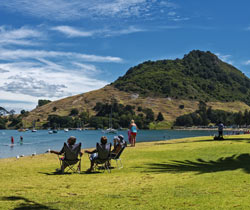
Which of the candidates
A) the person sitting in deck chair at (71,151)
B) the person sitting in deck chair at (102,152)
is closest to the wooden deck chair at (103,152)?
the person sitting in deck chair at (102,152)

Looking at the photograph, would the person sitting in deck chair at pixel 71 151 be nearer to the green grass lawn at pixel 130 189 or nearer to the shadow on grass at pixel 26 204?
the green grass lawn at pixel 130 189

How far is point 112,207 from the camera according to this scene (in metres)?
6.86

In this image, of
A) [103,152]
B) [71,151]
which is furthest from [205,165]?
[71,151]

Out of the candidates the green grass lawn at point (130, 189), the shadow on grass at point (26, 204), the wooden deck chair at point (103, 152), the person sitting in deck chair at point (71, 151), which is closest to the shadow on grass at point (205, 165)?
the green grass lawn at point (130, 189)

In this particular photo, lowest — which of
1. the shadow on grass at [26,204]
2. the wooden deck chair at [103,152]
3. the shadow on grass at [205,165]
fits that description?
the shadow on grass at [205,165]

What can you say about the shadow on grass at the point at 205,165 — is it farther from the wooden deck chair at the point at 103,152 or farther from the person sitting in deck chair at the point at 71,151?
the person sitting in deck chair at the point at 71,151

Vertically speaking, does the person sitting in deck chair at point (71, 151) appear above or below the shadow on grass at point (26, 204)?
above

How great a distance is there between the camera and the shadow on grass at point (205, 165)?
12719 mm

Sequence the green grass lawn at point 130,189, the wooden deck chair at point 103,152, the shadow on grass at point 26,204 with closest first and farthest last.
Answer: the shadow on grass at point 26,204
the green grass lawn at point 130,189
the wooden deck chair at point 103,152

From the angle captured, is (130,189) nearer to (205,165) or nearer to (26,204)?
(26,204)

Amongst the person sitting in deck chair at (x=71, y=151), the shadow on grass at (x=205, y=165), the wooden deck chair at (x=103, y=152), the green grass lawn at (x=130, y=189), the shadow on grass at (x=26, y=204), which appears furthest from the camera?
the shadow on grass at (x=205, y=165)

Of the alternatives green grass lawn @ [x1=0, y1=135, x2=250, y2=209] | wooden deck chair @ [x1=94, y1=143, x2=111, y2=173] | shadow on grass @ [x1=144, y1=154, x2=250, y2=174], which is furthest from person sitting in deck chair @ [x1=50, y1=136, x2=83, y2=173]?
shadow on grass @ [x1=144, y1=154, x2=250, y2=174]

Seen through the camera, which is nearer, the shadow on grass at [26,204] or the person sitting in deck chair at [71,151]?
the shadow on grass at [26,204]

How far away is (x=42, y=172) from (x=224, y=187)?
24.2ft
